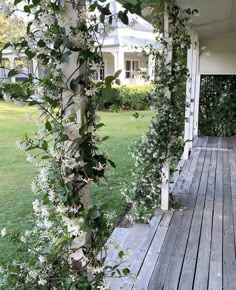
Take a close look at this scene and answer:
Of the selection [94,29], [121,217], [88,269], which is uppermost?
[94,29]

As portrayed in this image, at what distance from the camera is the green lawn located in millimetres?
3558

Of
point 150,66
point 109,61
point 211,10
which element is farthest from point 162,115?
point 109,61

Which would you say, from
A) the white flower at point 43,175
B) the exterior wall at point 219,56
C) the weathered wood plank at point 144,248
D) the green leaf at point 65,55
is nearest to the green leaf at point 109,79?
the green leaf at point 65,55

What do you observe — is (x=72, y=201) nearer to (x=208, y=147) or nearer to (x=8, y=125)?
(x=208, y=147)

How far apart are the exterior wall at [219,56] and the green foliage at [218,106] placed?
0.71m

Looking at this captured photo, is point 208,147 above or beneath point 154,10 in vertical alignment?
beneath

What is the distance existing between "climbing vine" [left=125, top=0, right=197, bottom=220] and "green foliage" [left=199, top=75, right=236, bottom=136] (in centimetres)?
474

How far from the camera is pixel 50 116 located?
1.17 meters

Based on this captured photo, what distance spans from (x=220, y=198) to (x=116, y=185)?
150cm

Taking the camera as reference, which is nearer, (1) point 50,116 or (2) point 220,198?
(1) point 50,116

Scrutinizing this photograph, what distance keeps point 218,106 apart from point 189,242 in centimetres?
562

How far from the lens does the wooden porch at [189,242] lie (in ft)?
7.34

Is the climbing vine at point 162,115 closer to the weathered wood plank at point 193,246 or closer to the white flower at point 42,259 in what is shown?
the weathered wood plank at point 193,246

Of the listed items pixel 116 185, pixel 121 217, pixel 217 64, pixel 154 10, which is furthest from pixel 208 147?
pixel 154 10
